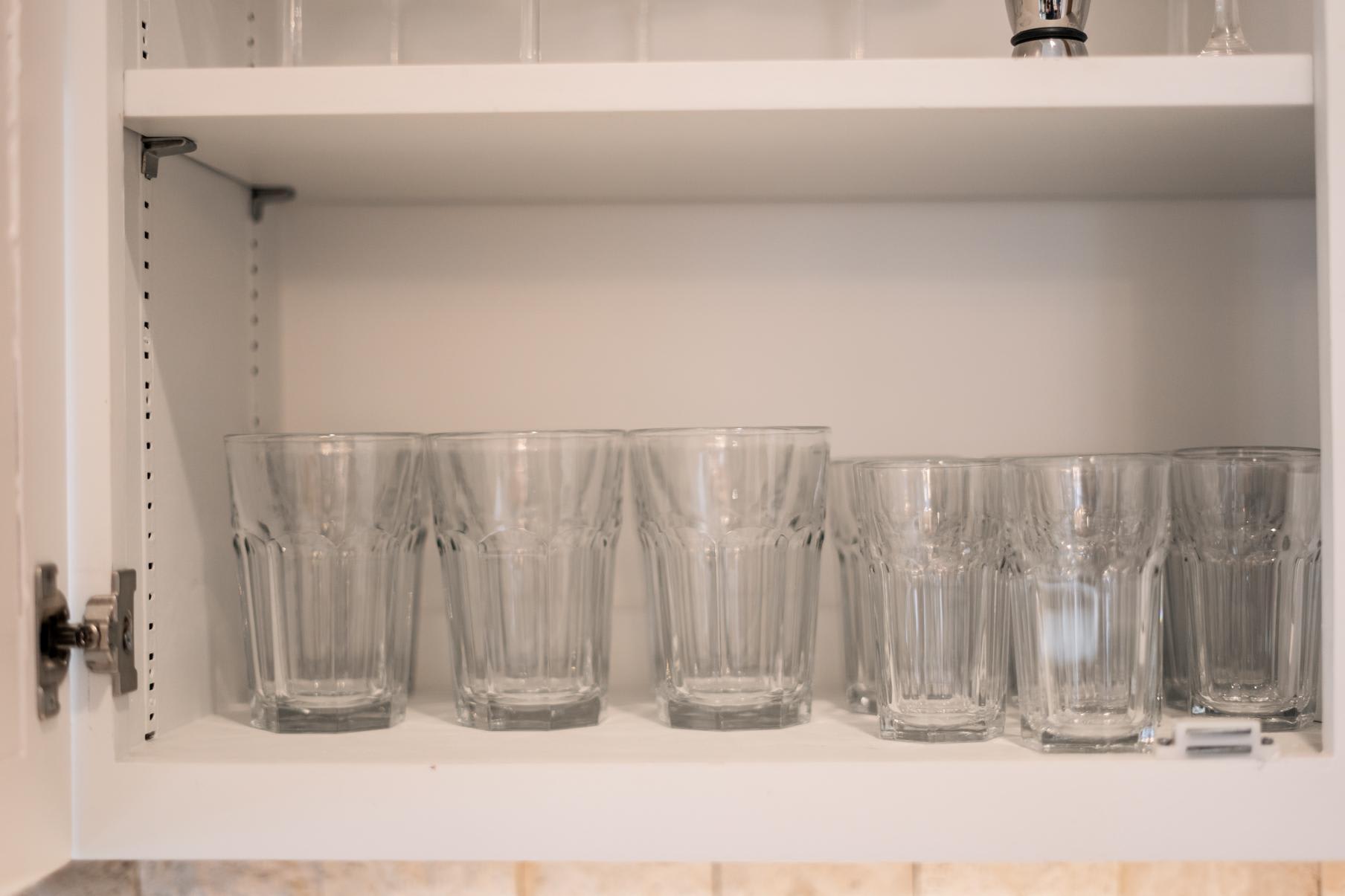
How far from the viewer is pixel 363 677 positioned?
706 mm

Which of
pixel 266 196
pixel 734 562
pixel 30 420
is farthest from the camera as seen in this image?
pixel 266 196

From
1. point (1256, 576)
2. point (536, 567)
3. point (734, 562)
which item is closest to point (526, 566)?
point (536, 567)

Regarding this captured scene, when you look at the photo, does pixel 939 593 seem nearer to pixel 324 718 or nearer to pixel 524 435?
pixel 524 435

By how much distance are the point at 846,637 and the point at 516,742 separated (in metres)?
0.25

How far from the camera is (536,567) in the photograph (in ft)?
2.26

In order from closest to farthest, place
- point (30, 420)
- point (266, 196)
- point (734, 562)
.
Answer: point (30, 420) → point (734, 562) → point (266, 196)

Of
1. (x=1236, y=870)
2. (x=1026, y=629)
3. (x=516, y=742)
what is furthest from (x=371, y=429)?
(x=1236, y=870)

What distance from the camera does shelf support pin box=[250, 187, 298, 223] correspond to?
88cm

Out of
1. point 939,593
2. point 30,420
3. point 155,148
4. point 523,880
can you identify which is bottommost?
point 523,880

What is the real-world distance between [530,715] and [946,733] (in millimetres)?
249

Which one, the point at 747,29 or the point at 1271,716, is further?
the point at 747,29

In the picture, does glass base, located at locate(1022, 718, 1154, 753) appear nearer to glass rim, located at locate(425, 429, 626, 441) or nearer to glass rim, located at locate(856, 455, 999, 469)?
glass rim, located at locate(856, 455, 999, 469)

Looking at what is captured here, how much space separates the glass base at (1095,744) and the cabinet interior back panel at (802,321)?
28 centimetres

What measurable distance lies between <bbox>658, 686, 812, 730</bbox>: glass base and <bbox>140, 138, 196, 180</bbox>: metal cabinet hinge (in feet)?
1.50
